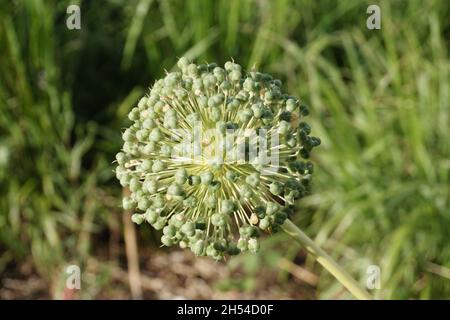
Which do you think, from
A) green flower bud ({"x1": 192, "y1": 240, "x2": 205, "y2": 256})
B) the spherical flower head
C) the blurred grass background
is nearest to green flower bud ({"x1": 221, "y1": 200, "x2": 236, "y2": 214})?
the spherical flower head

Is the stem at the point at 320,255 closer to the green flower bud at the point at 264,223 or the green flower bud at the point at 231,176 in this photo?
the green flower bud at the point at 264,223

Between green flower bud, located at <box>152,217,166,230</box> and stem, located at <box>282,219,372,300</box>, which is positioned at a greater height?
green flower bud, located at <box>152,217,166,230</box>

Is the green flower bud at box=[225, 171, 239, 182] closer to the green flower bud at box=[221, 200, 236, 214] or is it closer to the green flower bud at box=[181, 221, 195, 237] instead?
the green flower bud at box=[221, 200, 236, 214]

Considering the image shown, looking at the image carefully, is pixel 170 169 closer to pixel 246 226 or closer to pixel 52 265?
pixel 246 226

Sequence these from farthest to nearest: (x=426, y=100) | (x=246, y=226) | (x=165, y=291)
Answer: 1. (x=165, y=291)
2. (x=426, y=100)
3. (x=246, y=226)

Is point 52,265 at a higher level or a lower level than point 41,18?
lower

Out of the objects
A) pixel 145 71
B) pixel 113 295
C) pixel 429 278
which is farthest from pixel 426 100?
pixel 113 295
